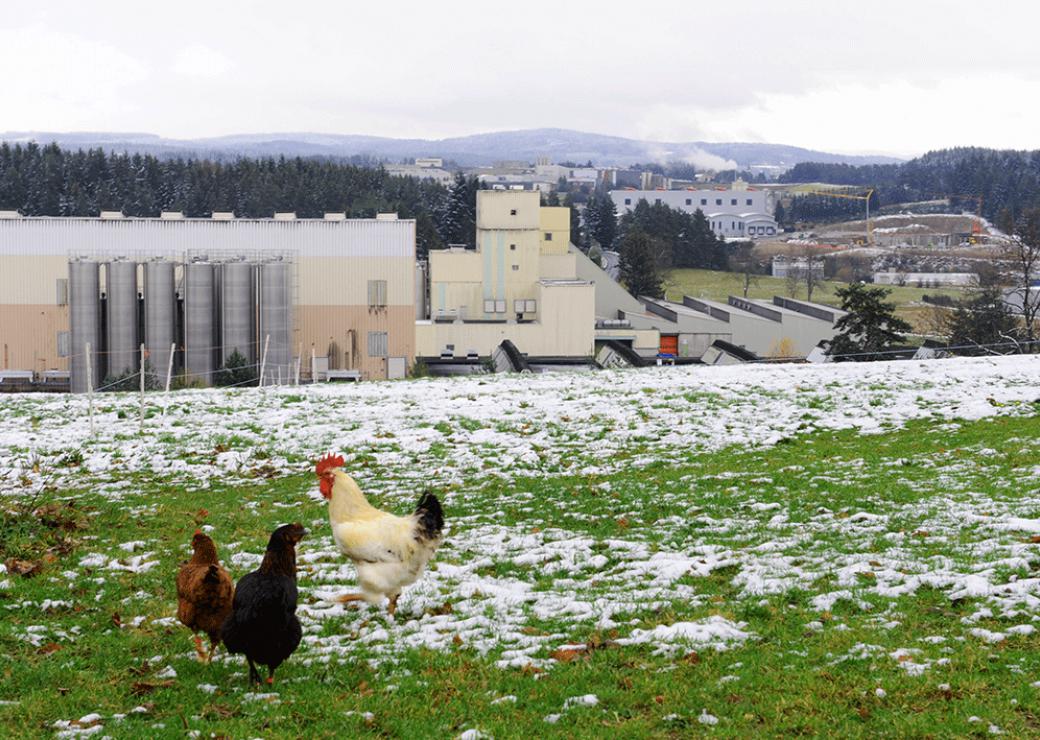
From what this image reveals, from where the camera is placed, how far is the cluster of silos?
5603 cm

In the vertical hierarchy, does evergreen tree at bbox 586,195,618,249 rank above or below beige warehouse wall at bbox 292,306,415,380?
above

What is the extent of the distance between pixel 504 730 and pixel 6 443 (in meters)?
15.2

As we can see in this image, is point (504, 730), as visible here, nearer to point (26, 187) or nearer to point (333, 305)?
Answer: point (333, 305)

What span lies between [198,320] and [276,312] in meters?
3.99

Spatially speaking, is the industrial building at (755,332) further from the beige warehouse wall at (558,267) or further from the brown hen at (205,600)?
the brown hen at (205,600)

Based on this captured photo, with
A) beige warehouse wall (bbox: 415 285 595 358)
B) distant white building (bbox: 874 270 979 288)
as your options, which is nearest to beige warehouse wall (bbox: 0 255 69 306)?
beige warehouse wall (bbox: 415 285 595 358)

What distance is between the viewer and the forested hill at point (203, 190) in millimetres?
133125

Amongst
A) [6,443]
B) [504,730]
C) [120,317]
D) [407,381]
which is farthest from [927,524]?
[120,317]

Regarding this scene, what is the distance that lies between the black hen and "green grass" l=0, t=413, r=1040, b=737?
0.26m

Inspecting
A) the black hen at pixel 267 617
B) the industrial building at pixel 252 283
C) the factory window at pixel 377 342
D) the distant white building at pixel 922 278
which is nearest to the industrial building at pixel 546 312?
the factory window at pixel 377 342

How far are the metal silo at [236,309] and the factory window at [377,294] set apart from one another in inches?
272

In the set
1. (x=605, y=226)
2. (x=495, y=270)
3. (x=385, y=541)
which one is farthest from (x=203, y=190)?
(x=385, y=541)

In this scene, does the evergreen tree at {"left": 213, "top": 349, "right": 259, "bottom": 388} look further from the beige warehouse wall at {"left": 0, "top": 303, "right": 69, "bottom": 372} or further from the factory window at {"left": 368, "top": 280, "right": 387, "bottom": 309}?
the beige warehouse wall at {"left": 0, "top": 303, "right": 69, "bottom": 372}

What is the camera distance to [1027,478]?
45.6ft
